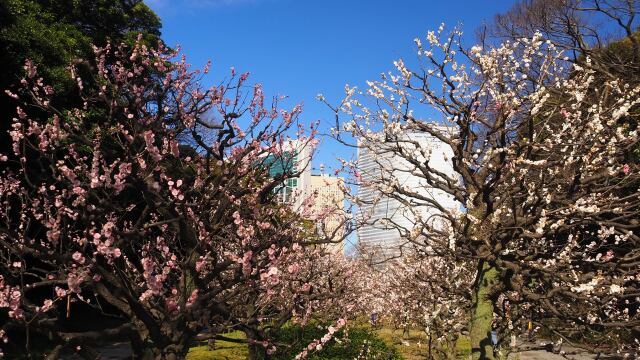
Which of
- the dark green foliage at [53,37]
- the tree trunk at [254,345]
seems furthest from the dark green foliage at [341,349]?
the dark green foliage at [53,37]

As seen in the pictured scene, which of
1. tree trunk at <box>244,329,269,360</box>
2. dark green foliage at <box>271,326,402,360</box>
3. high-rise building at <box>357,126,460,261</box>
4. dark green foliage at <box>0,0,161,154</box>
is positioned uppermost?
dark green foliage at <box>0,0,161,154</box>

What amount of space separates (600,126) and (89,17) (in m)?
19.5

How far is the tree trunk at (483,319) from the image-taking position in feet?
23.0

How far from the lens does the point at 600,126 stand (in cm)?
596

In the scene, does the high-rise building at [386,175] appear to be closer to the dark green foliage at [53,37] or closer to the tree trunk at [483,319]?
the tree trunk at [483,319]

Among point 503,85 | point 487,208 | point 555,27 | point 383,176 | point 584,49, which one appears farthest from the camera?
point 555,27

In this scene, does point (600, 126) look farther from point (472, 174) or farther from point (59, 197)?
point (59, 197)

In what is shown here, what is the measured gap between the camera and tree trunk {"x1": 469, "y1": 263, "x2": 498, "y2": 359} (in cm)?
701

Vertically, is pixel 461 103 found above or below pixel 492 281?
above

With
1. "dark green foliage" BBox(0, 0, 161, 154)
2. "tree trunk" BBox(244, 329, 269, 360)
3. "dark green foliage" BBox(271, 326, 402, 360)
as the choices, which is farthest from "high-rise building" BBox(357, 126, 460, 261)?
"dark green foliage" BBox(0, 0, 161, 154)

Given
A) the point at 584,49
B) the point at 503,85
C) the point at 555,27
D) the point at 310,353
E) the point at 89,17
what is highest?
the point at 89,17

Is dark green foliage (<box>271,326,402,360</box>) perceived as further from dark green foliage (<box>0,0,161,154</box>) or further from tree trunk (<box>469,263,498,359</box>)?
dark green foliage (<box>0,0,161,154</box>)

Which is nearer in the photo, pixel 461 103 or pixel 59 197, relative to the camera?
pixel 59 197

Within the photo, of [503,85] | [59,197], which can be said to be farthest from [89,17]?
[503,85]
